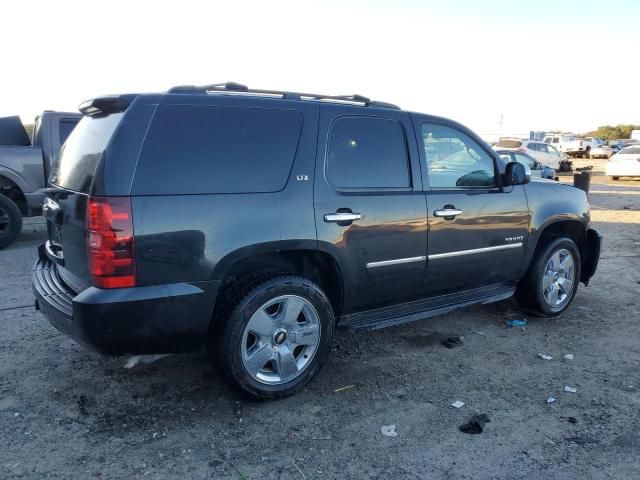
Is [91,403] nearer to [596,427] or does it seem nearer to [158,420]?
[158,420]

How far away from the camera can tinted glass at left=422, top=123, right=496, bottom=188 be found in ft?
13.9

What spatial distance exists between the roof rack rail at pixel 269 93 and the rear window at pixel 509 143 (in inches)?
837

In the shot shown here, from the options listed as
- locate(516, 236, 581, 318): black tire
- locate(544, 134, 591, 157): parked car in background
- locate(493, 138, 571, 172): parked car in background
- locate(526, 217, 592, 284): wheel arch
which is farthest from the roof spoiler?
locate(544, 134, 591, 157): parked car in background

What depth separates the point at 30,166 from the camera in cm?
796

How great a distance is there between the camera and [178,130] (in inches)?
121

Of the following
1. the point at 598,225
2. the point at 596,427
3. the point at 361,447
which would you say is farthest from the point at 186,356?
the point at 598,225

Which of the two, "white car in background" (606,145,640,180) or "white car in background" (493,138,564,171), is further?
"white car in background" (493,138,564,171)

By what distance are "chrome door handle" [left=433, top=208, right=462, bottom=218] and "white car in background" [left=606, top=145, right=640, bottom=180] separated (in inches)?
810

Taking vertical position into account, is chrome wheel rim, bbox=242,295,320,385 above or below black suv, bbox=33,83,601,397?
below

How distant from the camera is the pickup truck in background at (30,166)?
7859 millimetres

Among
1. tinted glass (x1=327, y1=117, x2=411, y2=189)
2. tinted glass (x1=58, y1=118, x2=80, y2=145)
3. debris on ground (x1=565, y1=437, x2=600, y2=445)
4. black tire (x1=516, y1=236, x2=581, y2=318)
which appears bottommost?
debris on ground (x1=565, y1=437, x2=600, y2=445)

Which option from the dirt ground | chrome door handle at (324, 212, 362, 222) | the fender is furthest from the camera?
the fender

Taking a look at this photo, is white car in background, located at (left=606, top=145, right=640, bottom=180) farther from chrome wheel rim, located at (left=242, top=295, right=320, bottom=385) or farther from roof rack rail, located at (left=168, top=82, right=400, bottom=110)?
chrome wheel rim, located at (left=242, top=295, right=320, bottom=385)

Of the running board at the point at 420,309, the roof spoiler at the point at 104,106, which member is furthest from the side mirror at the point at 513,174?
the roof spoiler at the point at 104,106
